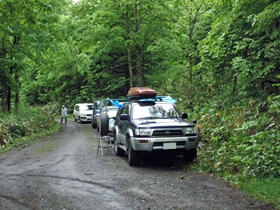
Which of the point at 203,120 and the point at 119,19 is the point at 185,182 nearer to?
the point at 203,120

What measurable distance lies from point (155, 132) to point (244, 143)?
253 cm

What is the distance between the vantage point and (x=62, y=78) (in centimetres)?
4303

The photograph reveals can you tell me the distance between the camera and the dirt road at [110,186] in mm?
6203

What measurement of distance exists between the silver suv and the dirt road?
56 centimetres

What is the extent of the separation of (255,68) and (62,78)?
34.2 meters

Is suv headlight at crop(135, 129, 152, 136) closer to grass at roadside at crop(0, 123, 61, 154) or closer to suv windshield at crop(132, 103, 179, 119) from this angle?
suv windshield at crop(132, 103, 179, 119)

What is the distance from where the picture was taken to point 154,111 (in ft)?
36.2

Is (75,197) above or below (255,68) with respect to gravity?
below

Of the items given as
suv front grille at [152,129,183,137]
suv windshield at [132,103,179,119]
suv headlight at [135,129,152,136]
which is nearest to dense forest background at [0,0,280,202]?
suv front grille at [152,129,183,137]

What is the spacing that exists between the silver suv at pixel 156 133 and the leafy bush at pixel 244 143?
78cm

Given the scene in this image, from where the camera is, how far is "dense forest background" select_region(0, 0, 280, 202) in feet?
30.5

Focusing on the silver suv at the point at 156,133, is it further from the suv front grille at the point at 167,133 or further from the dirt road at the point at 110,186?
the dirt road at the point at 110,186

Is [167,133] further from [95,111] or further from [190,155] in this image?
[95,111]

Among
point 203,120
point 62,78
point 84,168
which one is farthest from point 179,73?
point 62,78
